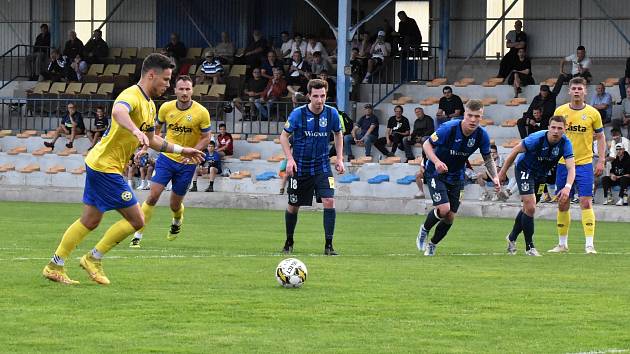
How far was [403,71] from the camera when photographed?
37.5m

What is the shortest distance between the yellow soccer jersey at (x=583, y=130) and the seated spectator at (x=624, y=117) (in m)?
12.1

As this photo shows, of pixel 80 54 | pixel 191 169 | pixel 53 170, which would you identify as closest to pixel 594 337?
pixel 191 169

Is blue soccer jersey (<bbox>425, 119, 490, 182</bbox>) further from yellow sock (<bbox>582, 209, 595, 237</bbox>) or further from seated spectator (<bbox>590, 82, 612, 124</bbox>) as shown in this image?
seated spectator (<bbox>590, 82, 612, 124</bbox>)

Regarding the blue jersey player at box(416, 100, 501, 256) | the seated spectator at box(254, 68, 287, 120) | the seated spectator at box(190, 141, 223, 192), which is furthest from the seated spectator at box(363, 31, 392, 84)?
the blue jersey player at box(416, 100, 501, 256)

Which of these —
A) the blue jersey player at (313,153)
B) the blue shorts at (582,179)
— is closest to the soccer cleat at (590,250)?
the blue shorts at (582,179)

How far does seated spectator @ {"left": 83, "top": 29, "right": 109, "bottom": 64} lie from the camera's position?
1689 inches

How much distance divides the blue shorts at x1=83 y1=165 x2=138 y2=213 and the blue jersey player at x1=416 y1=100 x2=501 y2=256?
4.72 metres

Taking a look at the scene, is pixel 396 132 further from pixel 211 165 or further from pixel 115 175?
pixel 115 175

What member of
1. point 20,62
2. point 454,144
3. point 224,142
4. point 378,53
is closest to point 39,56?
point 20,62

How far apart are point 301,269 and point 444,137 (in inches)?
178

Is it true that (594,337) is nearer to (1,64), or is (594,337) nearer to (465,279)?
(465,279)

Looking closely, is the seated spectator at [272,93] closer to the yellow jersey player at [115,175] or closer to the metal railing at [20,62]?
the metal railing at [20,62]

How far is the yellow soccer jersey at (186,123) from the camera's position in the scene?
679 inches

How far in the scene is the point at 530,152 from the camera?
666 inches
